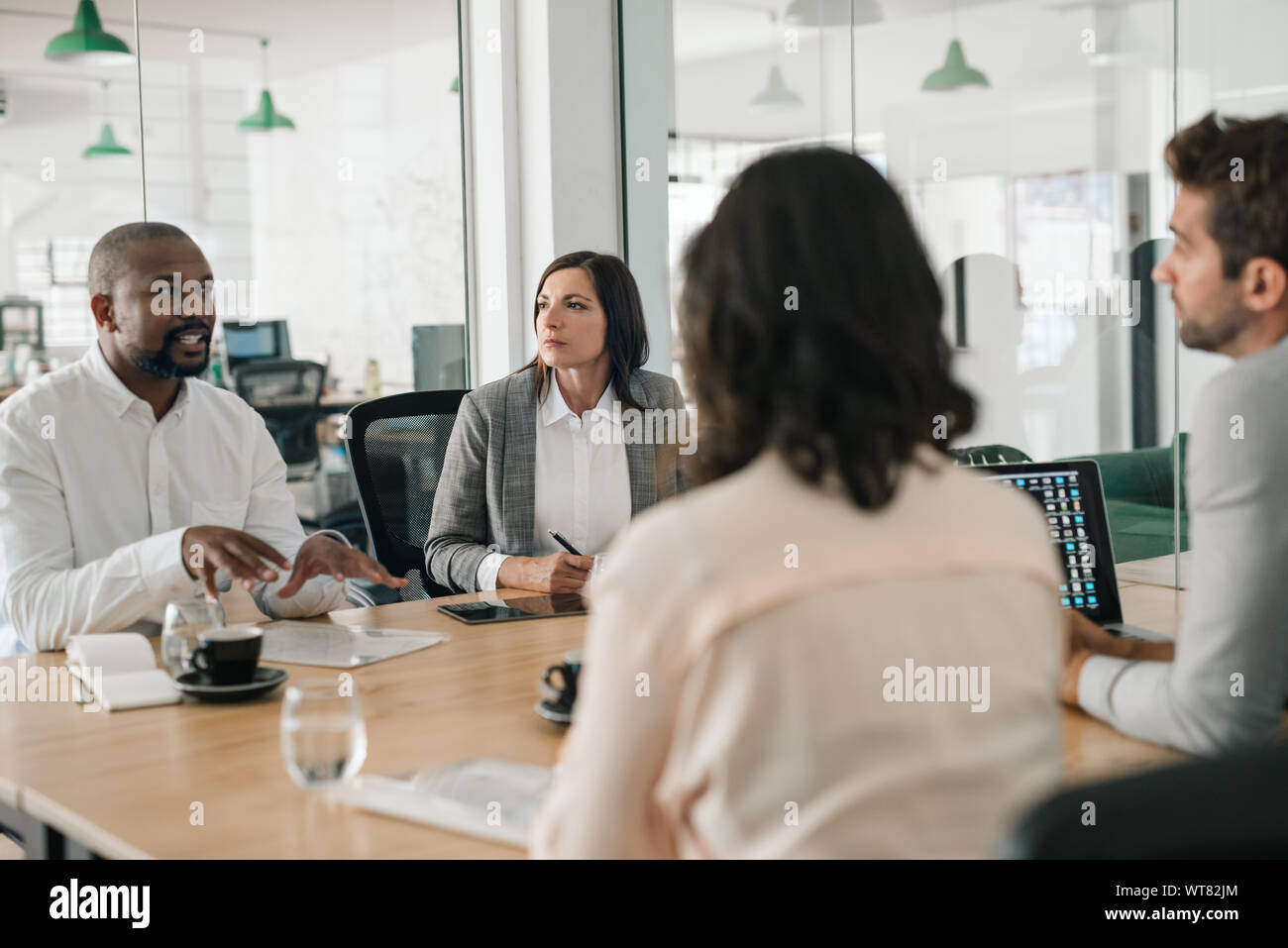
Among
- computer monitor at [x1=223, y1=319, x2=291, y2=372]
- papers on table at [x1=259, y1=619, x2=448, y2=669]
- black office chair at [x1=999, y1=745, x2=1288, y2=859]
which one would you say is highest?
computer monitor at [x1=223, y1=319, x2=291, y2=372]

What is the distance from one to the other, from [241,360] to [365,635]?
130 inches

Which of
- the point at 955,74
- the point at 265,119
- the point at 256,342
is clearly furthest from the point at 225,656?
the point at 256,342

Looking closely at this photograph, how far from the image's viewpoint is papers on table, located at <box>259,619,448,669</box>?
1.94m

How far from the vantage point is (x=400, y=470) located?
120 inches

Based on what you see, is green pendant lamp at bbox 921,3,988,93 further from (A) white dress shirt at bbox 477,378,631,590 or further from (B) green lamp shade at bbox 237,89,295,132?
(B) green lamp shade at bbox 237,89,295,132

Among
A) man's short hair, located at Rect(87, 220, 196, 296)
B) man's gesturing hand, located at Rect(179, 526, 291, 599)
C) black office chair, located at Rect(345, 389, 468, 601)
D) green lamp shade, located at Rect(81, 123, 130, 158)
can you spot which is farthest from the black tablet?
green lamp shade, located at Rect(81, 123, 130, 158)

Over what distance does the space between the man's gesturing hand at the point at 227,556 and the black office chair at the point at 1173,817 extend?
1.42 meters

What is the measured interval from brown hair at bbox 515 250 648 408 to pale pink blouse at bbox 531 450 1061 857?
204 centimetres

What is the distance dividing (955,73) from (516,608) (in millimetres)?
2080

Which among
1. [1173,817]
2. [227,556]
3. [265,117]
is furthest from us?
[265,117]

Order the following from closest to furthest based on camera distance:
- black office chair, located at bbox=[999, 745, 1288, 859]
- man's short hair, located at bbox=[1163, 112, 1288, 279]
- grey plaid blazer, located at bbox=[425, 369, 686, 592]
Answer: black office chair, located at bbox=[999, 745, 1288, 859] → man's short hair, located at bbox=[1163, 112, 1288, 279] → grey plaid blazer, located at bbox=[425, 369, 686, 592]

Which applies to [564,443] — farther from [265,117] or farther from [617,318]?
[265,117]

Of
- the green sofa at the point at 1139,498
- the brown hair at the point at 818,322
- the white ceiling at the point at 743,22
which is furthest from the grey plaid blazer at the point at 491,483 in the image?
the brown hair at the point at 818,322
